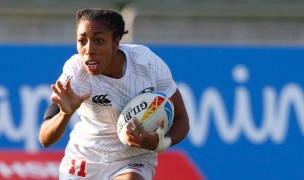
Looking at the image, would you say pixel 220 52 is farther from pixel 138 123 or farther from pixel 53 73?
pixel 138 123

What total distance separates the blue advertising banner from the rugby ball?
3.22 m

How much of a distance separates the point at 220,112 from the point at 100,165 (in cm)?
328

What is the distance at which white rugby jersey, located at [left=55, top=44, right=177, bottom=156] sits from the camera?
19.1 feet

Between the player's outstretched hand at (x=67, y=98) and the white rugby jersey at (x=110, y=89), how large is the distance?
0.23 m

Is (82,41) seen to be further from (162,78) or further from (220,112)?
(220,112)

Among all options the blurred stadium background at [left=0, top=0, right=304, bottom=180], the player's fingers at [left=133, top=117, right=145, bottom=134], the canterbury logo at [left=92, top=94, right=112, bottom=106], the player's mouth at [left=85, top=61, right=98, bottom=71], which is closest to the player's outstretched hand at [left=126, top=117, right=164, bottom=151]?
the player's fingers at [left=133, top=117, right=145, bottom=134]

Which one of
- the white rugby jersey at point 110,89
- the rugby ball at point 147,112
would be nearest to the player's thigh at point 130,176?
the white rugby jersey at point 110,89

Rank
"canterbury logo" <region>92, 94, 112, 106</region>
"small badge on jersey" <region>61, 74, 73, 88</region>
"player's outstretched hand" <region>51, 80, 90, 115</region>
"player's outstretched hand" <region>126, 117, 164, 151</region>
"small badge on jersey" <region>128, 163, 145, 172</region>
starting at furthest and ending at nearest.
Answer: "small badge on jersey" <region>128, 163, 145, 172</region> → "canterbury logo" <region>92, 94, 112, 106</region> → "small badge on jersey" <region>61, 74, 73, 88</region> → "player's outstretched hand" <region>126, 117, 164, 151</region> → "player's outstretched hand" <region>51, 80, 90, 115</region>

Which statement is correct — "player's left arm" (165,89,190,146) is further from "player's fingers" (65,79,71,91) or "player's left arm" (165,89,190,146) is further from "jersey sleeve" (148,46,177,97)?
"player's fingers" (65,79,71,91)

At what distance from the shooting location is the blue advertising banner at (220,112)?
909 centimetres

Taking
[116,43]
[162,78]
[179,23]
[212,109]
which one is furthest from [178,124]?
[179,23]

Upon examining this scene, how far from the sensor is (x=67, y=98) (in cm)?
554

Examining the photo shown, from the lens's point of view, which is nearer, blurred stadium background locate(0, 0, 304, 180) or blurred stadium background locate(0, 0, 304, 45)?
blurred stadium background locate(0, 0, 304, 180)

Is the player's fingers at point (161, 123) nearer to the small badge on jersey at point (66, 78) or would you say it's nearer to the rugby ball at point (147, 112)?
the rugby ball at point (147, 112)
